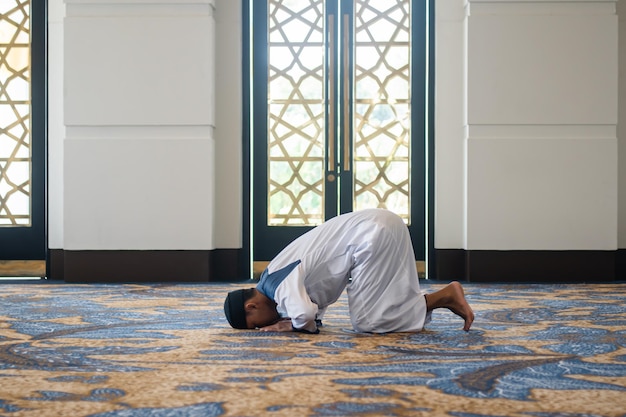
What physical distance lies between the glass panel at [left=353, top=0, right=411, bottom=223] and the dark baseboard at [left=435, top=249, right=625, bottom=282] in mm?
771

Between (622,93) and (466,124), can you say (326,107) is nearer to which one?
(466,124)

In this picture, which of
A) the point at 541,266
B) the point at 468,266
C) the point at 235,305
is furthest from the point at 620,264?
the point at 235,305

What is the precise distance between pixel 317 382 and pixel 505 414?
622mm

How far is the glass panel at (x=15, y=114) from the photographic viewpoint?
6.83 m

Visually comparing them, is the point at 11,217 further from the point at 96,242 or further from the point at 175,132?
the point at 175,132

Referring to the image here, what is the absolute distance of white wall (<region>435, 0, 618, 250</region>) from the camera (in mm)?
6301

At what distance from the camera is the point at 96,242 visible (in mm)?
6352

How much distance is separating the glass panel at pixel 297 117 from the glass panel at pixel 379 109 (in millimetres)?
314

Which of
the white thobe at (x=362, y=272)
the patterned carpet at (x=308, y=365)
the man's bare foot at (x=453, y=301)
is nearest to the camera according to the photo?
the patterned carpet at (x=308, y=365)

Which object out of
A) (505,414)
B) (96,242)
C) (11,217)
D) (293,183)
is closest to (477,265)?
(293,183)

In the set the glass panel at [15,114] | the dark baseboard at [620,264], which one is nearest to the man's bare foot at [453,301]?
the dark baseboard at [620,264]

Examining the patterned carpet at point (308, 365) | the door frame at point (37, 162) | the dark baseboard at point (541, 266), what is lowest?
the patterned carpet at point (308, 365)

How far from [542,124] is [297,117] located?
6.47 feet

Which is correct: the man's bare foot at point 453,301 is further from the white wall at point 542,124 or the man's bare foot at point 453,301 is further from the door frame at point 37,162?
the door frame at point 37,162
